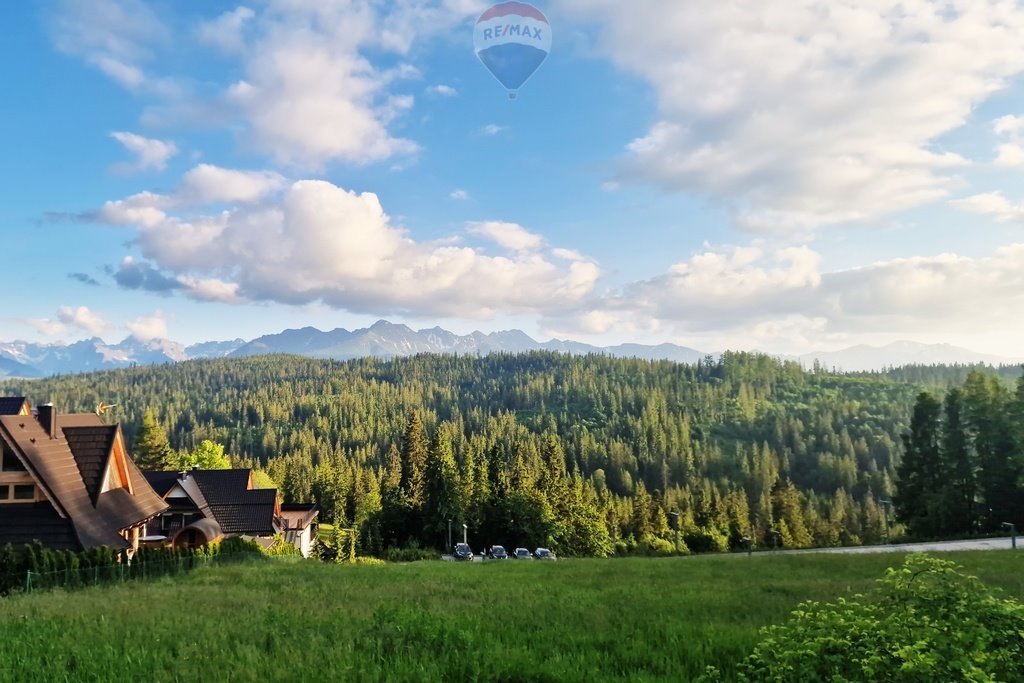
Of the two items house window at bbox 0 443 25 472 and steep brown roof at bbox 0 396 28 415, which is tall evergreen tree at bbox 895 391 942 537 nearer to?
house window at bbox 0 443 25 472

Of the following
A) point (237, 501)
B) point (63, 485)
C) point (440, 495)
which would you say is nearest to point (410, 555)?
point (440, 495)

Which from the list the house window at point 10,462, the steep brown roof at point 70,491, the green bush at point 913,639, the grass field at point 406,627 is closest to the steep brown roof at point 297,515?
the steep brown roof at point 70,491

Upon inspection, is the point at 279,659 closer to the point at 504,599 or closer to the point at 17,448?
the point at 504,599

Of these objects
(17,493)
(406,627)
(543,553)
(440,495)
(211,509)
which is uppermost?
(17,493)

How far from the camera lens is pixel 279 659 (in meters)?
9.40

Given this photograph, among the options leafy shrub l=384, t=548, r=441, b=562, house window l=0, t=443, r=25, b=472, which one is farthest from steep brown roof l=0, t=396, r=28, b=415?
leafy shrub l=384, t=548, r=441, b=562

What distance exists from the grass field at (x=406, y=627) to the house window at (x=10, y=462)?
13.4 metres

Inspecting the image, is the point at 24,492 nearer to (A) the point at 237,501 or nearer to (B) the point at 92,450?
(B) the point at 92,450

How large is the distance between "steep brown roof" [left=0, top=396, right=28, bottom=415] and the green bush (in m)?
38.3

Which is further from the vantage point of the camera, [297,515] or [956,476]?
[297,515]

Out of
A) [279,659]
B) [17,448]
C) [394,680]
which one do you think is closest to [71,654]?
[279,659]

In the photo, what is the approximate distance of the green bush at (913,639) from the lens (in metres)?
5.84

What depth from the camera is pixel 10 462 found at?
28609mm

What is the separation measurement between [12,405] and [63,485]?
277 inches
